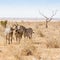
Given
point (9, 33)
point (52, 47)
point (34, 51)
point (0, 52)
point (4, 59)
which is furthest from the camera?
point (9, 33)

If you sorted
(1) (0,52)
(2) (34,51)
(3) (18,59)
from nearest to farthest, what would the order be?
(3) (18,59) → (2) (34,51) → (1) (0,52)

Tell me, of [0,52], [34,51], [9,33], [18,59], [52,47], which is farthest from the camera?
[9,33]

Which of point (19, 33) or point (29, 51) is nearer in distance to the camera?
point (29, 51)

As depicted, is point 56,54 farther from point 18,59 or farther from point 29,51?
point 18,59

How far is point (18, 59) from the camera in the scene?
48.7 feet

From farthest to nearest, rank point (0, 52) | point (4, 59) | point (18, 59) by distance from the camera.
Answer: point (0, 52) < point (4, 59) < point (18, 59)

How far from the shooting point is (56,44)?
72.2 feet

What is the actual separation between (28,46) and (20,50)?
0.83 m

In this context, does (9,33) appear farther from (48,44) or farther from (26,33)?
(48,44)

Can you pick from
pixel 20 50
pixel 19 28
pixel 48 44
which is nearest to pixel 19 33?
pixel 19 28

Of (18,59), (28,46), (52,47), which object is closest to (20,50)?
(28,46)

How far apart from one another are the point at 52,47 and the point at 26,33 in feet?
17.8

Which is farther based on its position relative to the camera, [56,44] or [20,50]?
[56,44]

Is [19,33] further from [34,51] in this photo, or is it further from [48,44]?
[34,51]
